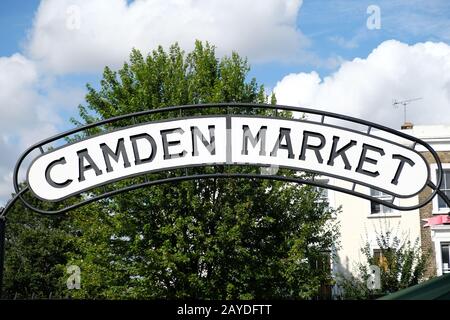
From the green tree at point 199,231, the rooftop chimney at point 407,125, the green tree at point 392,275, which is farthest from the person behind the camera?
the rooftop chimney at point 407,125

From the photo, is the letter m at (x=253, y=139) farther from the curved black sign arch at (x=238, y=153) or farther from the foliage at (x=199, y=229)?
the foliage at (x=199, y=229)

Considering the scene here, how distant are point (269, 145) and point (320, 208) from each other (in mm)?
18660

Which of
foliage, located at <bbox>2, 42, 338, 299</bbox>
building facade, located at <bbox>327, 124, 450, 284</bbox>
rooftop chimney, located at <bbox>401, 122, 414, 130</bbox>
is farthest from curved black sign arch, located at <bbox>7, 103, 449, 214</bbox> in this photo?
rooftop chimney, located at <bbox>401, 122, 414, 130</bbox>

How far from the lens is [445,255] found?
31578 mm

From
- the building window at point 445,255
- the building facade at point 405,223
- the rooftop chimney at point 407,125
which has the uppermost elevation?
the rooftop chimney at point 407,125

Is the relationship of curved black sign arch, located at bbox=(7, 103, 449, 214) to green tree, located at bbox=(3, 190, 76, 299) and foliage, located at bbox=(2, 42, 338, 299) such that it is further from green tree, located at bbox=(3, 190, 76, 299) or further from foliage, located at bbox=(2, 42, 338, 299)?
green tree, located at bbox=(3, 190, 76, 299)

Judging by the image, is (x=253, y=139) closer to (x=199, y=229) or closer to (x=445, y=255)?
(x=199, y=229)

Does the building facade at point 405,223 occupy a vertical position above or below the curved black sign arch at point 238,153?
above

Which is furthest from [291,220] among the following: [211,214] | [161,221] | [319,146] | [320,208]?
[319,146]

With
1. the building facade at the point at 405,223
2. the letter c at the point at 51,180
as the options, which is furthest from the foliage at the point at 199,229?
the letter c at the point at 51,180

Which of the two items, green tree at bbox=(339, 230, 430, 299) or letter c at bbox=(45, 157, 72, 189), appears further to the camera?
green tree at bbox=(339, 230, 430, 299)

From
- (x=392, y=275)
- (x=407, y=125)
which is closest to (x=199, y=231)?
(x=392, y=275)

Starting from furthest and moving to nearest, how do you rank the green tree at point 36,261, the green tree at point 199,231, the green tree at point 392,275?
the green tree at point 36,261, the green tree at point 392,275, the green tree at point 199,231

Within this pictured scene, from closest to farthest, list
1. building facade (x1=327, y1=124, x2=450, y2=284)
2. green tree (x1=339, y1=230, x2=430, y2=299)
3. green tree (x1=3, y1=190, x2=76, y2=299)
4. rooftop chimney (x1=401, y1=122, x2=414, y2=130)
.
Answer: green tree (x1=339, y1=230, x2=430, y2=299)
building facade (x1=327, y1=124, x2=450, y2=284)
rooftop chimney (x1=401, y1=122, x2=414, y2=130)
green tree (x1=3, y1=190, x2=76, y2=299)
